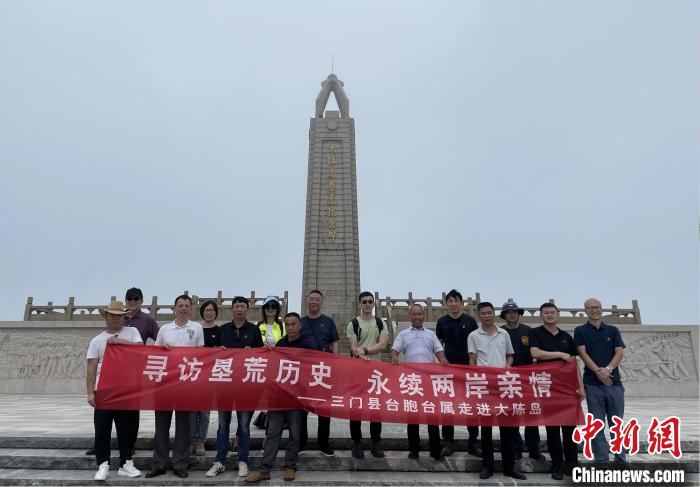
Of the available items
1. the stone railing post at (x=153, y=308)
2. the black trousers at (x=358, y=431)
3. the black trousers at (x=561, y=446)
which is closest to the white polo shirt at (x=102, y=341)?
the black trousers at (x=358, y=431)

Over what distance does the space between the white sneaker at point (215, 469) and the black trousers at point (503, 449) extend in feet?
8.00

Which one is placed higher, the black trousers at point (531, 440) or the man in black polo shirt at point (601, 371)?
the man in black polo shirt at point (601, 371)

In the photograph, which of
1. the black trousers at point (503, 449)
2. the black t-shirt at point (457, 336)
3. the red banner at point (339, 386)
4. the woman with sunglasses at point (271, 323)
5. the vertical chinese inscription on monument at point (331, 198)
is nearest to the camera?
the black trousers at point (503, 449)

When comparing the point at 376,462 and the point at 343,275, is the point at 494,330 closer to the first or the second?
the point at 376,462

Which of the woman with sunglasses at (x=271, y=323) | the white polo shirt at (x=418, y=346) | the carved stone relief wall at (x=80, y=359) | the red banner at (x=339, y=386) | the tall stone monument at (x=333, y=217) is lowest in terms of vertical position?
the carved stone relief wall at (x=80, y=359)

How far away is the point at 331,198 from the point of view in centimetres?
1614

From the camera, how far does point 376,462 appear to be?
4074 millimetres

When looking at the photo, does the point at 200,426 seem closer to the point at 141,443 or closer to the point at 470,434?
the point at 141,443

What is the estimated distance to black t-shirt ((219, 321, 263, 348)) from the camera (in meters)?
4.29

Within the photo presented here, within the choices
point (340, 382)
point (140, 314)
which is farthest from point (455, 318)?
point (140, 314)

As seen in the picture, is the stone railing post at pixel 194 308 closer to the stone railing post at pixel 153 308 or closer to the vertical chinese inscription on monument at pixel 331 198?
the stone railing post at pixel 153 308

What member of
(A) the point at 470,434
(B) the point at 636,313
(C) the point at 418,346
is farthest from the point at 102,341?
(B) the point at 636,313

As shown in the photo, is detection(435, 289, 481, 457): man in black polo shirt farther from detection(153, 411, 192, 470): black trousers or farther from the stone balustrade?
the stone balustrade

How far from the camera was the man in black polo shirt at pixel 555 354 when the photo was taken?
12.8 ft
